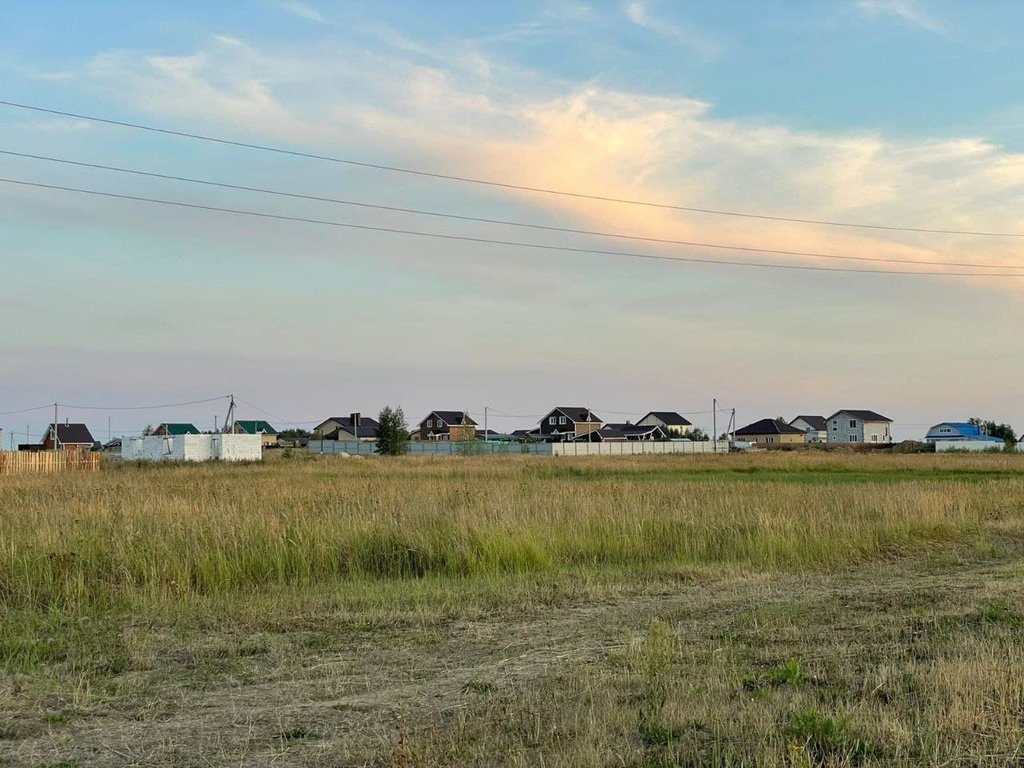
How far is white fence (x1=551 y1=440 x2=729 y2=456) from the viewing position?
101 meters

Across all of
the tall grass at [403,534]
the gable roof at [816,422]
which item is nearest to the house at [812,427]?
the gable roof at [816,422]

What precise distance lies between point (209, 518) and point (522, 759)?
1153 cm

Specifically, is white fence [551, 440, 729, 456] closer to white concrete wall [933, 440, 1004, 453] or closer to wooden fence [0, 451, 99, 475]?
white concrete wall [933, 440, 1004, 453]

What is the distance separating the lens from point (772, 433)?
166 m

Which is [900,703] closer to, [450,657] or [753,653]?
[753,653]

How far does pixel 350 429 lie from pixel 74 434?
146 feet

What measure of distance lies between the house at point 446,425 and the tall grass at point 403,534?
13150 centimetres

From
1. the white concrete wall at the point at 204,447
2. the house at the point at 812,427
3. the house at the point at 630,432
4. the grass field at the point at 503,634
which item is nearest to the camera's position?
the grass field at the point at 503,634

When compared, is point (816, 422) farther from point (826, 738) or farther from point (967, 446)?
point (826, 738)

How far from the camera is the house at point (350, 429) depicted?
15475 centimetres

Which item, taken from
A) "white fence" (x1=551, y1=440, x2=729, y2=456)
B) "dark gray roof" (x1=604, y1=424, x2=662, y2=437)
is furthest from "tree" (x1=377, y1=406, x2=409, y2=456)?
"dark gray roof" (x1=604, y1=424, x2=662, y2=437)

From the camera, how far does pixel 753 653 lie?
8.27 meters

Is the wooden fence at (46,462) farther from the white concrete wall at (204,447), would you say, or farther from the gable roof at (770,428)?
the gable roof at (770,428)

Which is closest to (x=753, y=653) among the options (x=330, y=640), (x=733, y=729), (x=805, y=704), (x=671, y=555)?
(x=805, y=704)
